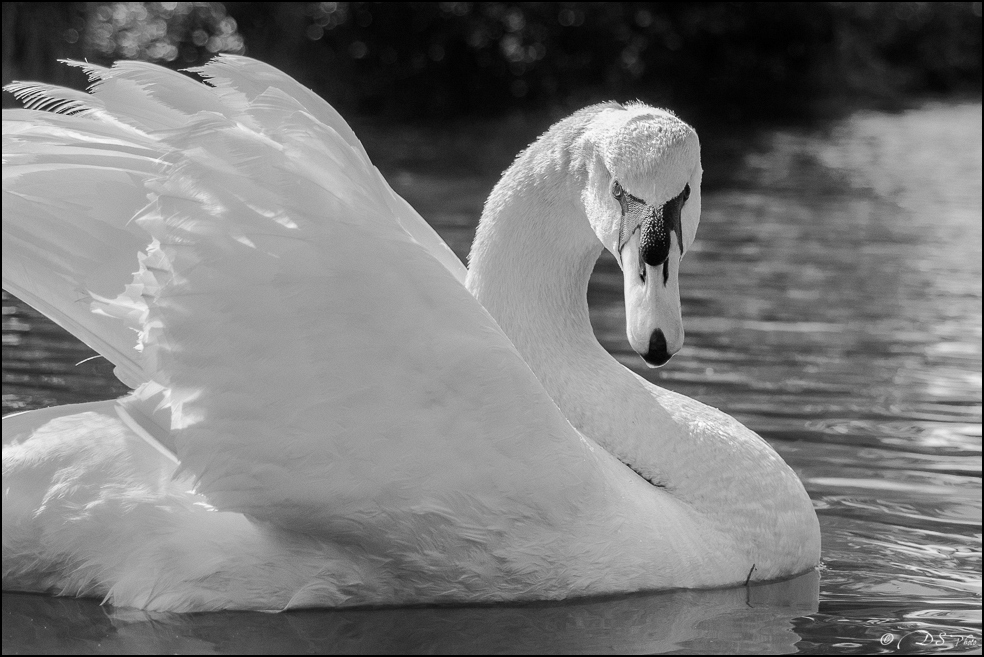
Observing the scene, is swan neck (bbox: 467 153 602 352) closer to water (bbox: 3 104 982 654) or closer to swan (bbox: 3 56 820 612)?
swan (bbox: 3 56 820 612)

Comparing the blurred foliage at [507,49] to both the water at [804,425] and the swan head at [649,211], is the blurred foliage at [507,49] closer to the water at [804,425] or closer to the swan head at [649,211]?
the water at [804,425]

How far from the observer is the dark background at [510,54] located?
27312 mm

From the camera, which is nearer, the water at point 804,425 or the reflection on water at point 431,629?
the reflection on water at point 431,629

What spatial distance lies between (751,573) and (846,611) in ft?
1.02

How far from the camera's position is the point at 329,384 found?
381 cm

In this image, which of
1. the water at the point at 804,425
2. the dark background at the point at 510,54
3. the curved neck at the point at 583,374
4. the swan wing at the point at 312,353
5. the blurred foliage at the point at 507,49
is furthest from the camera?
the blurred foliage at the point at 507,49

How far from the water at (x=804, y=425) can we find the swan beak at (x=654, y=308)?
31.2 inches

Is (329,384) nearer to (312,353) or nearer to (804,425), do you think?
(312,353)

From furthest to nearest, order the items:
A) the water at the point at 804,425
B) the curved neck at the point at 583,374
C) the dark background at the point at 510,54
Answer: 1. the dark background at the point at 510,54
2. the curved neck at the point at 583,374
3. the water at the point at 804,425

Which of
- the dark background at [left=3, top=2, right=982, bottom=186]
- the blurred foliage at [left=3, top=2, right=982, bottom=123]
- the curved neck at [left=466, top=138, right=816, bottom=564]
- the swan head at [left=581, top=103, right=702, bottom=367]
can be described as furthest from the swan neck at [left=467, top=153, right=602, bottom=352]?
the blurred foliage at [left=3, top=2, right=982, bottom=123]

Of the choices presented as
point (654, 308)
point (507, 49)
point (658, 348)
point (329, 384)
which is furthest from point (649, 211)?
point (507, 49)

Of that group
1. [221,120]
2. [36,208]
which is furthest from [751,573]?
[36,208]

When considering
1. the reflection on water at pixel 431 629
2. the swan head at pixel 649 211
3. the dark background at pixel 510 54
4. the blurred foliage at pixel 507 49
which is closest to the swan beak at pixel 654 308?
the swan head at pixel 649 211

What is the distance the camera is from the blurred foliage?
28391 mm
